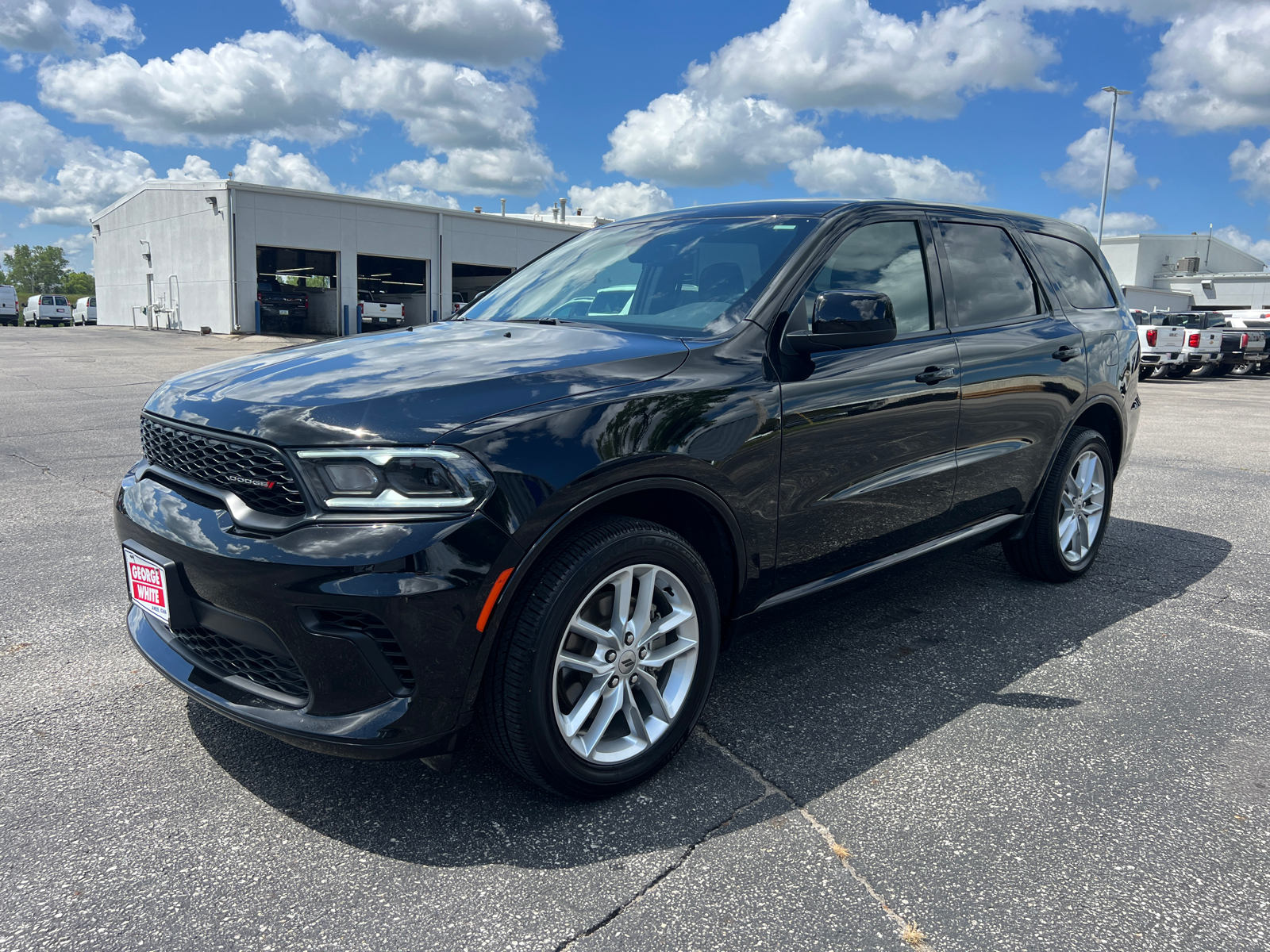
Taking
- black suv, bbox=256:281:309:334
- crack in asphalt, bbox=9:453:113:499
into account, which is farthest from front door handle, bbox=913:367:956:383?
A: black suv, bbox=256:281:309:334

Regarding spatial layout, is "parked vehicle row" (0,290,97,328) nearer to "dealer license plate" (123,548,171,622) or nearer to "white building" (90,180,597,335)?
"white building" (90,180,597,335)

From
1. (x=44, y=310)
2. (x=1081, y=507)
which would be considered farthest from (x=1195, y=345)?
(x=44, y=310)

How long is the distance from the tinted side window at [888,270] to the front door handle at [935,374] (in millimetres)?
176

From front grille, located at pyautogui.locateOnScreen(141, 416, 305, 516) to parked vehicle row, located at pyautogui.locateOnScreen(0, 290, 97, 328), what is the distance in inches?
2374

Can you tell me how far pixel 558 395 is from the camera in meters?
2.45

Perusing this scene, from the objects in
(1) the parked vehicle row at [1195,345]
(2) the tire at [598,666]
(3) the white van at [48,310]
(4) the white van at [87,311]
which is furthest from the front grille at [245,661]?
(4) the white van at [87,311]

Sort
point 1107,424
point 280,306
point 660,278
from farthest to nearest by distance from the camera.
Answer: point 280,306 → point 1107,424 → point 660,278

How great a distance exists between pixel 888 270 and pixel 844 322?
2.34ft

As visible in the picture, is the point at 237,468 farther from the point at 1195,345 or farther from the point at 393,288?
the point at 393,288

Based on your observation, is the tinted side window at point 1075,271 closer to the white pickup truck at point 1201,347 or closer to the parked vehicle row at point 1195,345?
the parked vehicle row at point 1195,345

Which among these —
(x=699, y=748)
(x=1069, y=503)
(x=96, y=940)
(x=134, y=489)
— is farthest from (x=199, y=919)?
(x=1069, y=503)

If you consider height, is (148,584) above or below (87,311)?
below

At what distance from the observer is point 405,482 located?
87.4 inches

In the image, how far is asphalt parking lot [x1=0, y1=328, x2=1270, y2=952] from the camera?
2.14 metres
